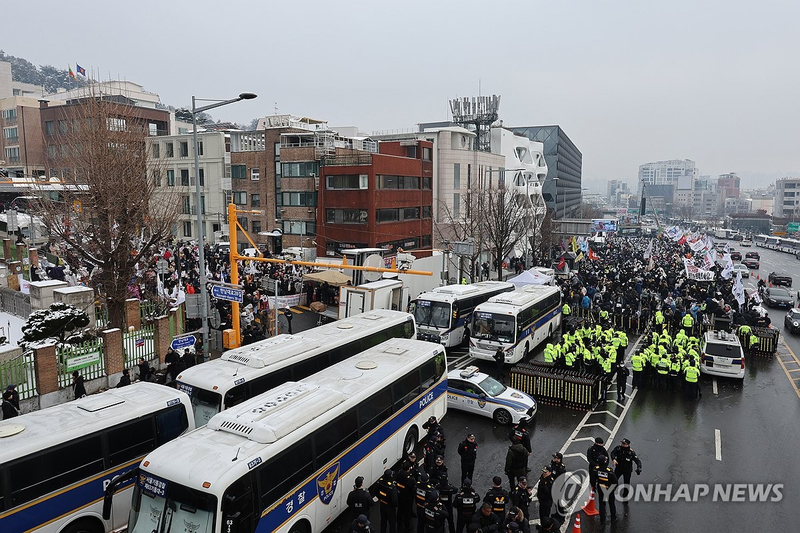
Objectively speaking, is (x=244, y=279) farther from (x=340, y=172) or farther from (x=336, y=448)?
(x=336, y=448)

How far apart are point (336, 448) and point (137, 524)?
365 cm

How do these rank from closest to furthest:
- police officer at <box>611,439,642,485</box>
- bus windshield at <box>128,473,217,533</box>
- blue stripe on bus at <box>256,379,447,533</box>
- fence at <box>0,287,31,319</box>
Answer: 1. bus windshield at <box>128,473,217,533</box>
2. blue stripe on bus at <box>256,379,447,533</box>
3. police officer at <box>611,439,642,485</box>
4. fence at <box>0,287,31,319</box>

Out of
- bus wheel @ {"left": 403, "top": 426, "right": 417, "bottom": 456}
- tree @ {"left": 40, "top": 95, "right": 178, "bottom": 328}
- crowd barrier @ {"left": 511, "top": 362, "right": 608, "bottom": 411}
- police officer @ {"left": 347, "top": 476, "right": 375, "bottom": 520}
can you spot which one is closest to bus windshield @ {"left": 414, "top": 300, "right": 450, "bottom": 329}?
crowd barrier @ {"left": 511, "top": 362, "right": 608, "bottom": 411}

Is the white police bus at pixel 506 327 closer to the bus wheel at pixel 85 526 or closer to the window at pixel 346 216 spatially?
the bus wheel at pixel 85 526

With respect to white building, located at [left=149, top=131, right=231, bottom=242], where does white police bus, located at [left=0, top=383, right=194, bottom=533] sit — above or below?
below

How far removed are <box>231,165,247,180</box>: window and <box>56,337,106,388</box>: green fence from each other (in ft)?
101

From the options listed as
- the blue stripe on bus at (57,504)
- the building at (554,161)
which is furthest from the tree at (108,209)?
the building at (554,161)

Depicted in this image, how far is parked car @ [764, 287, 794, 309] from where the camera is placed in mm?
35625

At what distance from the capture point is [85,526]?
9680mm

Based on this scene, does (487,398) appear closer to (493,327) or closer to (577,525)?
(493,327)

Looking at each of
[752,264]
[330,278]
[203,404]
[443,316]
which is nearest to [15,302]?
[330,278]

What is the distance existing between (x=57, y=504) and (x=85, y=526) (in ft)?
2.75

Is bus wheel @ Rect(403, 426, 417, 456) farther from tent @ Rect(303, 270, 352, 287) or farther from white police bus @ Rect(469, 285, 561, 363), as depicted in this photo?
tent @ Rect(303, 270, 352, 287)

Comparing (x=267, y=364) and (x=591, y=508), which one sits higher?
(x=267, y=364)
